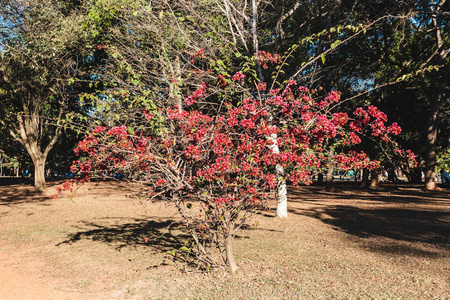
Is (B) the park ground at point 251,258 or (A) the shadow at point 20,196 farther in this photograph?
(A) the shadow at point 20,196

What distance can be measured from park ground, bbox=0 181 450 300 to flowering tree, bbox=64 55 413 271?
0.91m

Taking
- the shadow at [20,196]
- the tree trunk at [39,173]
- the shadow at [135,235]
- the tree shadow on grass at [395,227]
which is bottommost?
the shadow at [135,235]

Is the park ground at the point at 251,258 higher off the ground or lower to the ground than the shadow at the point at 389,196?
lower

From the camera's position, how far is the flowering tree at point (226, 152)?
5734 mm

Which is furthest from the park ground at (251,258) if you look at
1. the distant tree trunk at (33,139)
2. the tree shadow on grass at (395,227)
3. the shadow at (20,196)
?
the distant tree trunk at (33,139)

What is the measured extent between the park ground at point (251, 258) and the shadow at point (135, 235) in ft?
0.11

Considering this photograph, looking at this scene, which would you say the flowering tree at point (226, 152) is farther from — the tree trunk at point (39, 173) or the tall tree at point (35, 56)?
the tree trunk at point (39, 173)

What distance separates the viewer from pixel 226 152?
5797mm

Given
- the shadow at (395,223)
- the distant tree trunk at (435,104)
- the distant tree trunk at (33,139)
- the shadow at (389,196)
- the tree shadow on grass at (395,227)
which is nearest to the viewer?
the tree shadow on grass at (395,227)

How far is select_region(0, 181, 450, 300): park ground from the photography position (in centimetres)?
579

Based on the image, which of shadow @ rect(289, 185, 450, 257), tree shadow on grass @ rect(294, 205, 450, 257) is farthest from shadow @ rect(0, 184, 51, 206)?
tree shadow on grass @ rect(294, 205, 450, 257)

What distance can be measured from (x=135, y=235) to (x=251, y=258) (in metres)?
4.45

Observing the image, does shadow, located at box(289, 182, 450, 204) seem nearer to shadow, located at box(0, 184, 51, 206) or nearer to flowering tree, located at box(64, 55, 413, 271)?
flowering tree, located at box(64, 55, 413, 271)

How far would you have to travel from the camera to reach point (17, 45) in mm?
15906
